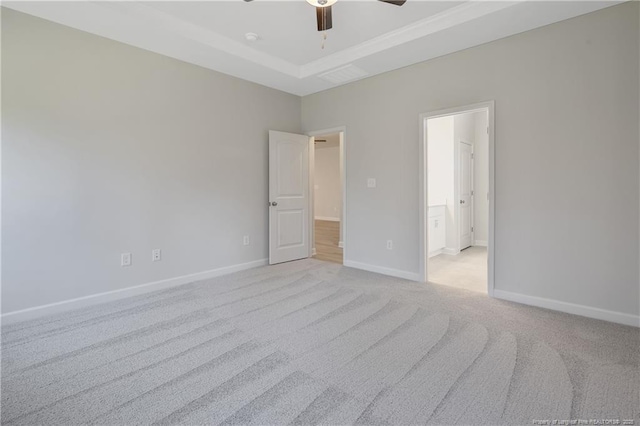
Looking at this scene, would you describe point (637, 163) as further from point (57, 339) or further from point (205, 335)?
point (57, 339)

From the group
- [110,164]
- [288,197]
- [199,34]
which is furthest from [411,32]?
[110,164]

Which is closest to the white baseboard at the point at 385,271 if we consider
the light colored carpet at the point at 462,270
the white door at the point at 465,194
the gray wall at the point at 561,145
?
the light colored carpet at the point at 462,270

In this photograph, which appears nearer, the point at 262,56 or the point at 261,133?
the point at 262,56

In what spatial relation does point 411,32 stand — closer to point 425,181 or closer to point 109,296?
point 425,181

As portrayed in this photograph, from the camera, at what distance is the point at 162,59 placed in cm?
357

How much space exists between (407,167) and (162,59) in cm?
313

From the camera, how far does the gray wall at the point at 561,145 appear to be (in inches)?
103

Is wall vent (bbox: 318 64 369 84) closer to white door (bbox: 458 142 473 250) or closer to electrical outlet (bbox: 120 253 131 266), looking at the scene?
white door (bbox: 458 142 473 250)

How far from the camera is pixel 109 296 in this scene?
3.26 metres

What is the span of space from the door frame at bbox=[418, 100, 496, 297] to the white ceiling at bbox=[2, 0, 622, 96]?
643 millimetres

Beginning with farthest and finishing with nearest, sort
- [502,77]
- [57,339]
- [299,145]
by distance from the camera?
1. [299,145]
2. [502,77]
3. [57,339]

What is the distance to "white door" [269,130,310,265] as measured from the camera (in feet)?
15.4

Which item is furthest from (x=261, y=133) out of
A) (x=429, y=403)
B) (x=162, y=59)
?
(x=429, y=403)

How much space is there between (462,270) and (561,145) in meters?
2.11
